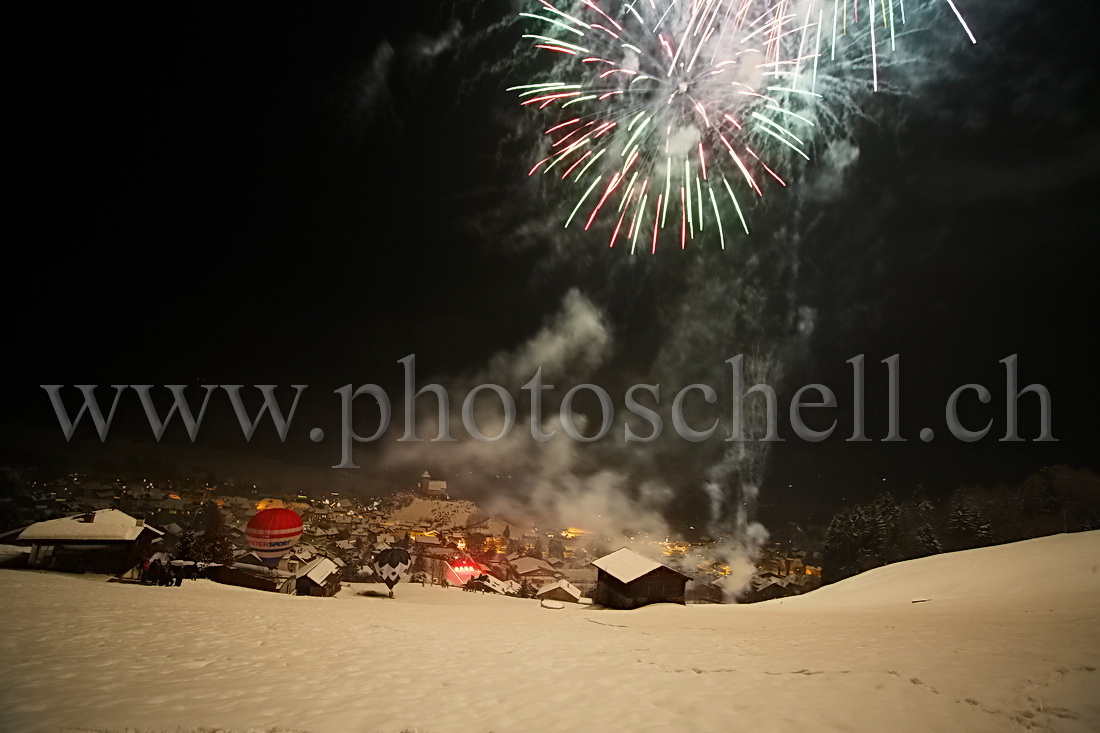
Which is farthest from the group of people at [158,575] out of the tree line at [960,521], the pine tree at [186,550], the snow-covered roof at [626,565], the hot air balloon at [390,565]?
the tree line at [960,521]

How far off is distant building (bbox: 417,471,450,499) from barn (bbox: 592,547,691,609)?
8312 centimetres

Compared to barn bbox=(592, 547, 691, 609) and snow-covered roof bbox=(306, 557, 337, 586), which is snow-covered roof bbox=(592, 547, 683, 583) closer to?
barn bbox=(592, 547, 691, 609)

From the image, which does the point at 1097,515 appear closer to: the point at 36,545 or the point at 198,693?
the point at 198,693

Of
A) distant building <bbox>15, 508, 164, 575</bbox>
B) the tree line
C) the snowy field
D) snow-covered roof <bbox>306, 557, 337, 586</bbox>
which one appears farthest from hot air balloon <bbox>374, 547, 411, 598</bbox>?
the tree line

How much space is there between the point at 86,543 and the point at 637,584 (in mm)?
32139

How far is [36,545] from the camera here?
98.6 ft

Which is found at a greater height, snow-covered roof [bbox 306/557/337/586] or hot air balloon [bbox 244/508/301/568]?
hot air balloon [bbox 244/508/301/568]

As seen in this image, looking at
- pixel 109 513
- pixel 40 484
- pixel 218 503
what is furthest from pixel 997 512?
pixel 40 484

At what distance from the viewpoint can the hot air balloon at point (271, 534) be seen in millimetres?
34281

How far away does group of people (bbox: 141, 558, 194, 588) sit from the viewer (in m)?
26.5

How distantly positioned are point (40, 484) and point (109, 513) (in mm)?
42594

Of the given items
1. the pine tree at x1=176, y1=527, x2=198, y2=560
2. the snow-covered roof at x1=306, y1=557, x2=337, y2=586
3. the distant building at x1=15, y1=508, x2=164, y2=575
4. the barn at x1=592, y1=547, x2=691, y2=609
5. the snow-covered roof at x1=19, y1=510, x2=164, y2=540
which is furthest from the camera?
the snow-covered roof at x1=306, y1=557, x2=337, y2=586

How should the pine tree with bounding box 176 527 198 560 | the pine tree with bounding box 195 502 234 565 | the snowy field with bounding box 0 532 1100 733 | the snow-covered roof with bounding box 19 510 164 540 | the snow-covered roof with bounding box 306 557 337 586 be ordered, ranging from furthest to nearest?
the pine tree with bounding box 195 502 234 565 < the snow-covered roof with bounding box 306 557 337 586 < the pine tree with bounding box 176 527 198 560 < the snow-covered roof with bounding box 19 510 164 540 < the snowy field with bounding box 0 532 1100 733

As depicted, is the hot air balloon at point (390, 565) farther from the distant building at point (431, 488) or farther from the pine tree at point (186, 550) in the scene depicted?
the distant building at point (431, 488)
